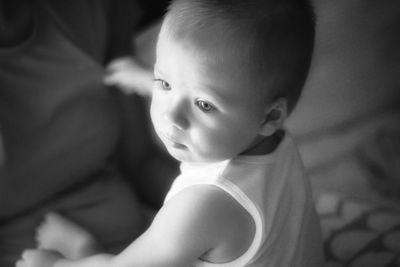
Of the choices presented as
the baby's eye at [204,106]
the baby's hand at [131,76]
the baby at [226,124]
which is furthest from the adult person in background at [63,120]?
the baby's eye at [204,106]

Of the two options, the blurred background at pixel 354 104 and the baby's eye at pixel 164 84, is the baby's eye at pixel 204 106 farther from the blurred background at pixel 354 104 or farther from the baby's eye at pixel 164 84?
the blurred background at pixel 354 104

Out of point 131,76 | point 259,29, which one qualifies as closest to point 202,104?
point 259,29

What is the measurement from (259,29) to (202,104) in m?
0.10

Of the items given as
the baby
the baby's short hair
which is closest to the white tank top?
the baby

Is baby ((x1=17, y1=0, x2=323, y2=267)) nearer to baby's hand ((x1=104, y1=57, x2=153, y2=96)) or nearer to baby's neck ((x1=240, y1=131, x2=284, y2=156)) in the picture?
baby's neck ((x1=240, y1=131, x2=284, y2=156))

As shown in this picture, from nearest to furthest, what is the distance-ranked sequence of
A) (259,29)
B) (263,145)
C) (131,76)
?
(259,29)
(263,145)
(131,76)

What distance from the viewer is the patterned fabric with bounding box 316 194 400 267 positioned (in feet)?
2.74

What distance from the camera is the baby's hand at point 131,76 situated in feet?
2.60

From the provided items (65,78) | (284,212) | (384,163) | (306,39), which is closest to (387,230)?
(384,163)

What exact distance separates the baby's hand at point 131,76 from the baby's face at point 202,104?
180mm

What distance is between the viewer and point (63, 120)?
88 centimetres

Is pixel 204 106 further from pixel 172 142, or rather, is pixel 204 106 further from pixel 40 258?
pixel 40 258

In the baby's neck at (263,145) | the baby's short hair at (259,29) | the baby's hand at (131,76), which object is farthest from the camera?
the baby's hand at (131,76)

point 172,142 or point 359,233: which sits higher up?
point 172,142
